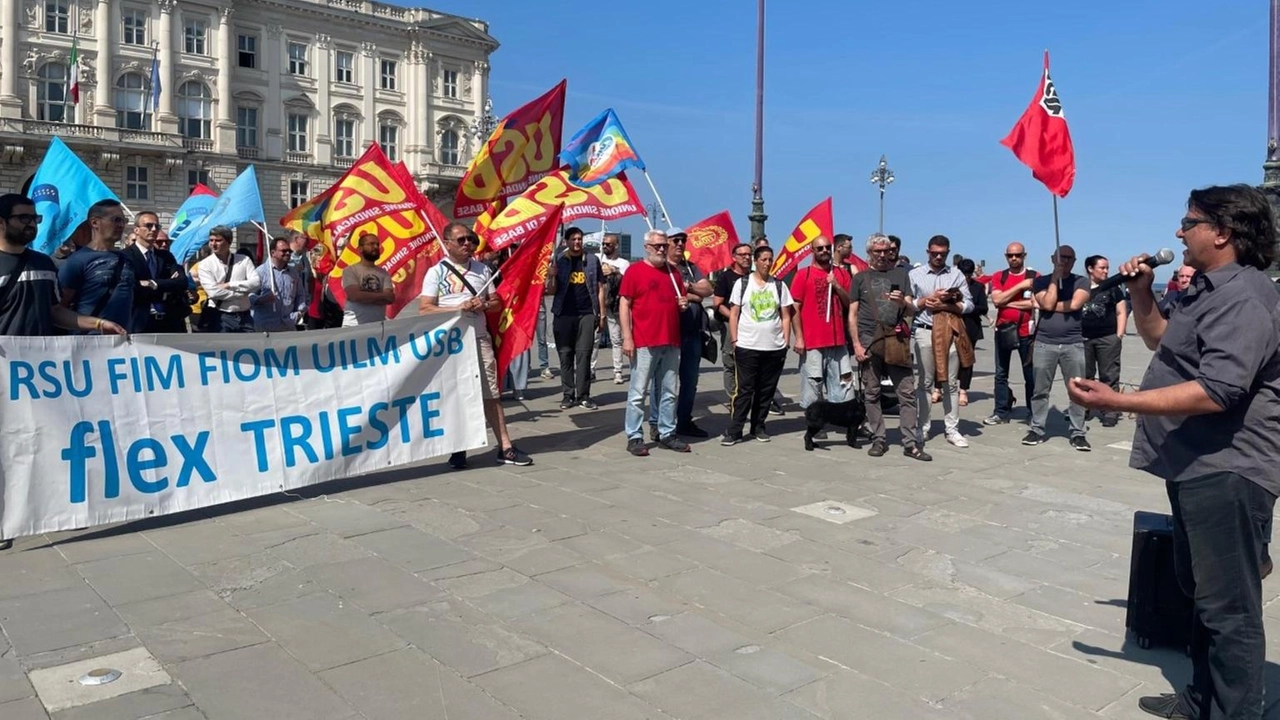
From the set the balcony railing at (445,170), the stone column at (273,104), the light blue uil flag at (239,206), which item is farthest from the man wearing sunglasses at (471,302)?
the balcony railing at (445,170)

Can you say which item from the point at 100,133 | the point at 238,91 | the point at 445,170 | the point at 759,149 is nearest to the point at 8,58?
the point at 100,133

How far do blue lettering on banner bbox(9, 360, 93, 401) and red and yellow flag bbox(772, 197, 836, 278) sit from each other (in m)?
7.75

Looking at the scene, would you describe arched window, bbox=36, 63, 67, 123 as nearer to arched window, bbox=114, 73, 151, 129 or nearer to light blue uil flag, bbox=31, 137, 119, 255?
arched window, bbox=114, 73, 151, 129

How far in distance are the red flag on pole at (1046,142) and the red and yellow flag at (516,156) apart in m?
4.44

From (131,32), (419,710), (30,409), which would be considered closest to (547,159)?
(30,409)

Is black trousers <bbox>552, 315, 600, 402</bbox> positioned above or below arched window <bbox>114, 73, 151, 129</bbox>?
below

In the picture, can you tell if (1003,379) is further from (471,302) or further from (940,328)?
(471,302)

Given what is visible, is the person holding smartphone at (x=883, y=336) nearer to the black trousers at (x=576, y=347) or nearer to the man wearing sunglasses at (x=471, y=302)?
the man wearing sunglasses at (x=471, y=302)

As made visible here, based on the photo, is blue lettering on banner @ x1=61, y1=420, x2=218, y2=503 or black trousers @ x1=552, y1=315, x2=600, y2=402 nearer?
blue lettering on banner @ x1=61, y1=420, x2=218, y2=503

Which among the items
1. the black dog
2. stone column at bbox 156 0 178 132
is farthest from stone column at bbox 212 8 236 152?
the black dog

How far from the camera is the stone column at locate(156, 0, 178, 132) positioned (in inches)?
2050

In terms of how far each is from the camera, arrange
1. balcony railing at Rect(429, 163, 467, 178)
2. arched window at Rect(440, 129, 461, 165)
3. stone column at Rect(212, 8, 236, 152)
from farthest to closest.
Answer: arched window at Rect(440, 129, 461, 165), balcony railing at Rect(429, 163, 467, 178), stone column at Rect(212, 8, 236, 152)

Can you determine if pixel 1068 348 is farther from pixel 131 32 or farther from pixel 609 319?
pixel 131 32

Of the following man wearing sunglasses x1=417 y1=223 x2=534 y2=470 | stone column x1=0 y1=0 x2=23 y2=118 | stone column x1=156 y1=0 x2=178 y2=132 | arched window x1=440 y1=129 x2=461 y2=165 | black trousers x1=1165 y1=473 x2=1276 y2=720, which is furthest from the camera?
arched window x1=440 y1=129 x2=461 y2=165
